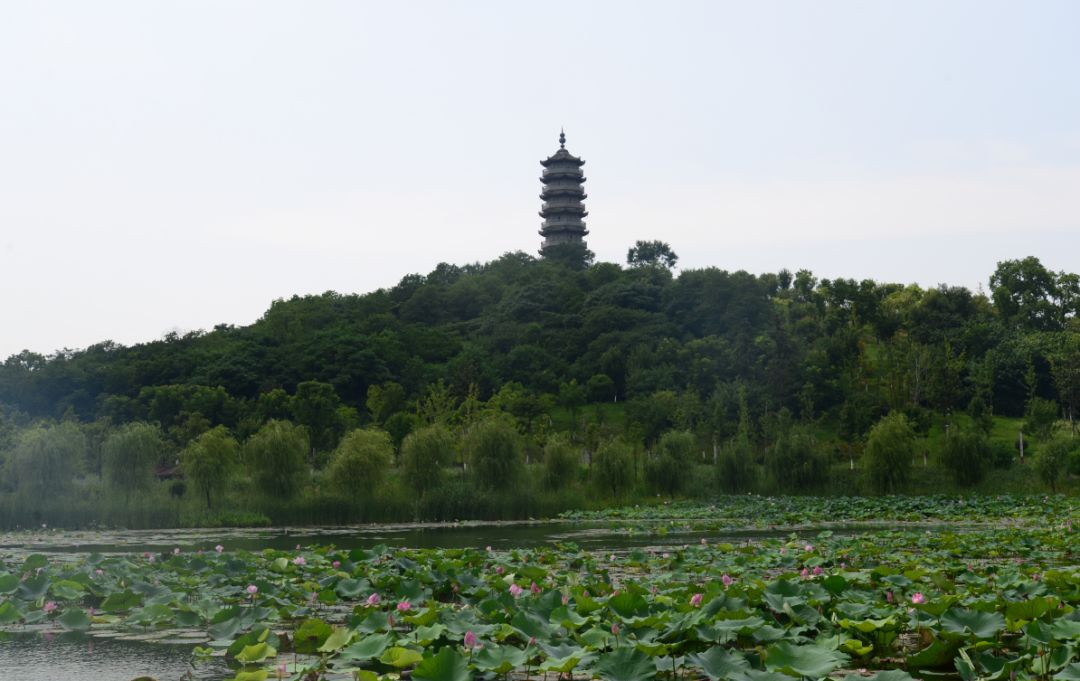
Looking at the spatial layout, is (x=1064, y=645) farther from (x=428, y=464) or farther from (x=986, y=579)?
(x=428, y=464)

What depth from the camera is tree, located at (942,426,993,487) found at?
1307 inches

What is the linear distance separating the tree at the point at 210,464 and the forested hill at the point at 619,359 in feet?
69.3

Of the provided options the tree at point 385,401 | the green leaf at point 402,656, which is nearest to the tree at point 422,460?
the green leaf at point 402,656

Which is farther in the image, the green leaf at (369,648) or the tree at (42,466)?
the tree at (42,466)

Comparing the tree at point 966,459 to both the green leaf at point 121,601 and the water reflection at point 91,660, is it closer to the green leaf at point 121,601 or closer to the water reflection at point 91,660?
the green leaf at point 121,601

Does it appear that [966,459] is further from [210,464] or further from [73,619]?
[73,619]

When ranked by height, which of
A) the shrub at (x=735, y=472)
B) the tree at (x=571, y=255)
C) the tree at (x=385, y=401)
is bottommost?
the shrub at (x=735, y=472)

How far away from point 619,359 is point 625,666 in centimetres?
6307

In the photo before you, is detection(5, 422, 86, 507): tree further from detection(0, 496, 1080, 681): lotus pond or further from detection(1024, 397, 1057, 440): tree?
detection(1024, 397, 1057, 440): tree

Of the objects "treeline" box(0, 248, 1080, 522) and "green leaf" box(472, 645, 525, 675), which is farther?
"treeline" box(0, 248, 1080, 522)

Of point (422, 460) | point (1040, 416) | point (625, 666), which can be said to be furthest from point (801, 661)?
point (1040, 416)

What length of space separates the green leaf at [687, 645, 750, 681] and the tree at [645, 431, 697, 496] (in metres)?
28.1

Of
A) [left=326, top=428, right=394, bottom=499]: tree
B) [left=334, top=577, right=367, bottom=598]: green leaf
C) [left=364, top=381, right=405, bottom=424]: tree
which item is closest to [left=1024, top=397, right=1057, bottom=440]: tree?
[left=326, top=428, right=394, bottom=499]: tree

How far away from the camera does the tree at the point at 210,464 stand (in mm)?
28047
